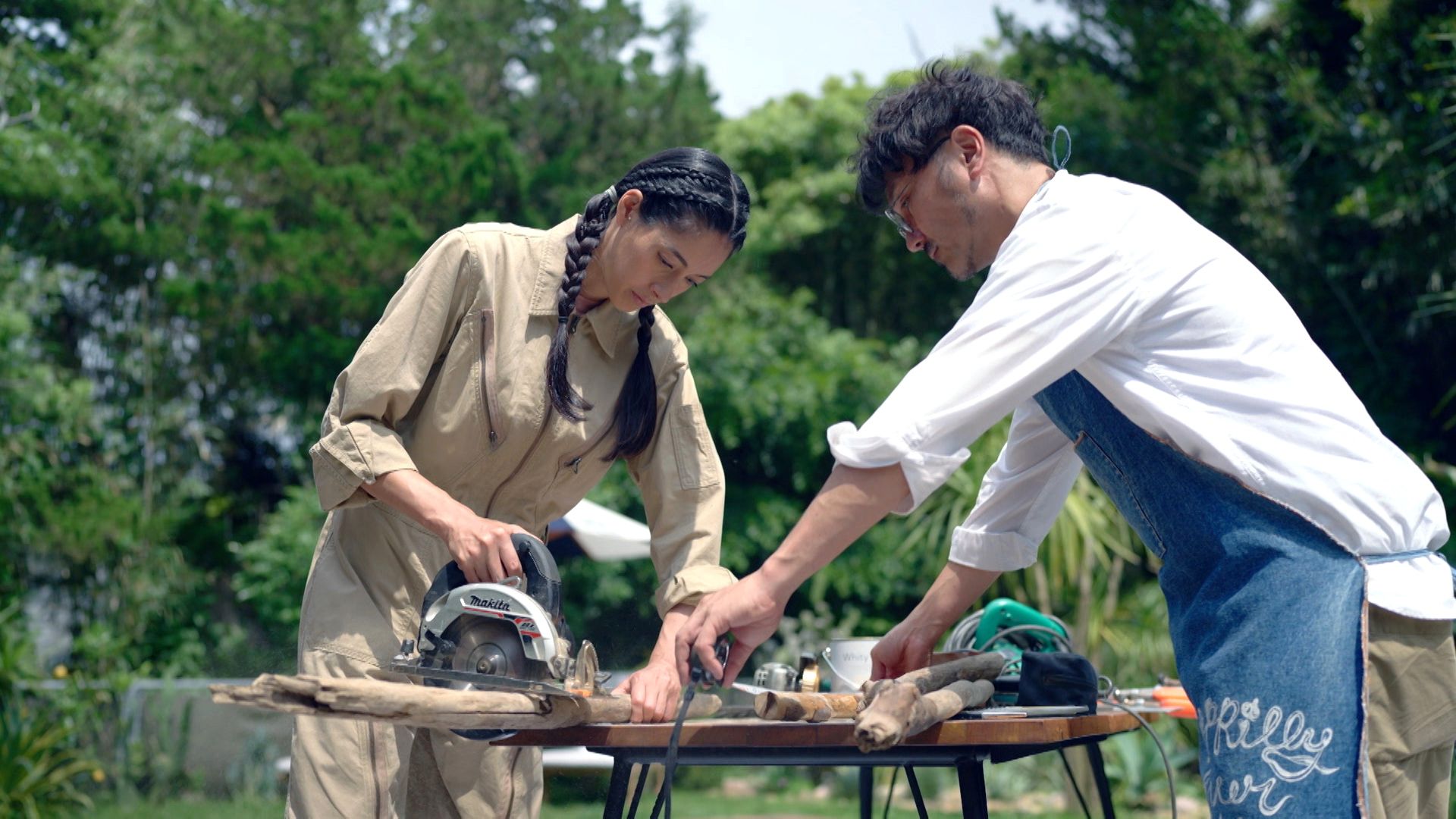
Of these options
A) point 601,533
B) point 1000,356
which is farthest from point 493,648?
point 601,533

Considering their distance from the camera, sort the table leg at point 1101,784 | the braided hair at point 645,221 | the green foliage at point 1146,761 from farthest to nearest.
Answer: the green foliage at point 1146,761
the table leg at point 1101,784
the braided hair at point 645,221

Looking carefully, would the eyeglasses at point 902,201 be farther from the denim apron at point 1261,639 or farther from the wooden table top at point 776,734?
the wooden table top at point 776,734

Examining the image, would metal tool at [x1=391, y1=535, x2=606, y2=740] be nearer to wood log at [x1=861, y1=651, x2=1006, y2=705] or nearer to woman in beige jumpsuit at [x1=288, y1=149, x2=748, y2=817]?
woman in beige jumpsuit at [x1=288, y1=149, x2=748, y2=817]

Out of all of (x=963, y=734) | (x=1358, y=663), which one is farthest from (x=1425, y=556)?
(x=963, y=734)

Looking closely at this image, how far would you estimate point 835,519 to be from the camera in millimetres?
1625

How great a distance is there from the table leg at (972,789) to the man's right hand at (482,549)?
2.20 ft

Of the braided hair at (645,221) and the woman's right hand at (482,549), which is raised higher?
the braided hair at (645,221)

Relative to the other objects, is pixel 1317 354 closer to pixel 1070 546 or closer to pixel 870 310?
pixel 1070 546

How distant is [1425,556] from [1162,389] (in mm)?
378

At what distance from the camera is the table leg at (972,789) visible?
1.79 metres

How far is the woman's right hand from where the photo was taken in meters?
1.85

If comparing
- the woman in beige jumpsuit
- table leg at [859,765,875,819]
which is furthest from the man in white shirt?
table leg at [859,765,875,819]

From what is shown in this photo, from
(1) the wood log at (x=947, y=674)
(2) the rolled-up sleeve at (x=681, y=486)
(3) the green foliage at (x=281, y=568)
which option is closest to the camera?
(1) the wood log at (x=947, y=674)

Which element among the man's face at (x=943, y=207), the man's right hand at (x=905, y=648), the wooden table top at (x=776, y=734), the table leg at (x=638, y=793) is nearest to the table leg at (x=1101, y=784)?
the man's right hand at (x=905, y=648)
